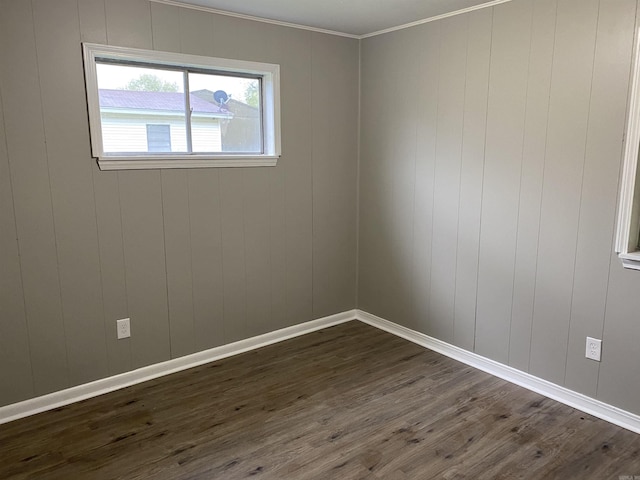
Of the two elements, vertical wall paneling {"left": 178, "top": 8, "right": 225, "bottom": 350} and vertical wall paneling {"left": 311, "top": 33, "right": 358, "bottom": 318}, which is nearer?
vertical wall paneling {"left": 178, "top": 8, "right": 225, "bottom": 350}

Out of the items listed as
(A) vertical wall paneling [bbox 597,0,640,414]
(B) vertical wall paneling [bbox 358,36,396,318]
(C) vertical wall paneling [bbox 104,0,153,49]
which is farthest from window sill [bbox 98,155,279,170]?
(A) vertical wall paneling [bbox 597,0,640,414]

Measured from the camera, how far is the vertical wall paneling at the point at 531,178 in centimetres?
264

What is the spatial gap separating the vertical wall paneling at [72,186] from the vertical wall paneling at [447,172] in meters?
2.22

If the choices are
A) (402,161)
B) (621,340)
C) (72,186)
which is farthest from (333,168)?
(621,340)

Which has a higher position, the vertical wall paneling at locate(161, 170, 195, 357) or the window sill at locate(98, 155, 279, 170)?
the window sill at locate(98, 155, 279, 170)

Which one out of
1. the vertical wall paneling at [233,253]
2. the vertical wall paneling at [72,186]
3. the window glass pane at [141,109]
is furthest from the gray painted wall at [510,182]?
the vertical wall paneling at [72,186]

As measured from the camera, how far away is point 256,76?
3379mm

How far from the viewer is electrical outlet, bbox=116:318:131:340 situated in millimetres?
2961

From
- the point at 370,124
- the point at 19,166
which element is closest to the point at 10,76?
the point at 19,166

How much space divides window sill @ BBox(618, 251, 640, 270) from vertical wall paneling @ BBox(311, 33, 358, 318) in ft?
6.69

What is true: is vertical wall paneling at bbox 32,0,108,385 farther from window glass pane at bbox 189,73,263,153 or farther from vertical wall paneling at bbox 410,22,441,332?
vertical wall paneling at bbox 410,22,441,332

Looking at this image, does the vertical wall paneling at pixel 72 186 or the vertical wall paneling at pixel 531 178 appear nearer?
the vertical wall paneling at pixel 72 186

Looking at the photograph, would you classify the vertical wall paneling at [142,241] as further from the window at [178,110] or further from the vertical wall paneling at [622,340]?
the vertical wall paneling at [622,340]

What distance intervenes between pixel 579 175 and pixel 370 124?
1.68 meters
